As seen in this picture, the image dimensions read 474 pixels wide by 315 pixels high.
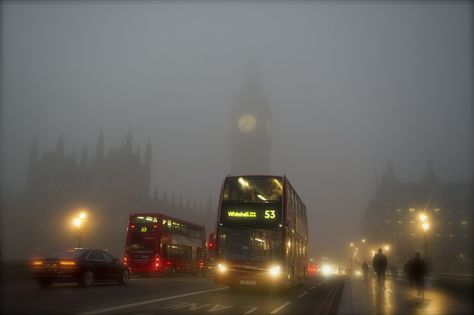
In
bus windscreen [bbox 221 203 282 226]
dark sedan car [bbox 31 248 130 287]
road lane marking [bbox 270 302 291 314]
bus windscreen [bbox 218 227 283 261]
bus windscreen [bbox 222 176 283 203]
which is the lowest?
road lane marking [bbox 270 302 291 314]

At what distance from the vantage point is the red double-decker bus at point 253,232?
1819 centimetres

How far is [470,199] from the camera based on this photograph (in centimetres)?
11081

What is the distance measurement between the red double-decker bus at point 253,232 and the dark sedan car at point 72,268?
5.03 meters

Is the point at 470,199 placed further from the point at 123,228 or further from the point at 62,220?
the point at 62,220

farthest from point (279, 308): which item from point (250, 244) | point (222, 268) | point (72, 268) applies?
point (72, 268)

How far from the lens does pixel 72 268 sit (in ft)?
59.8

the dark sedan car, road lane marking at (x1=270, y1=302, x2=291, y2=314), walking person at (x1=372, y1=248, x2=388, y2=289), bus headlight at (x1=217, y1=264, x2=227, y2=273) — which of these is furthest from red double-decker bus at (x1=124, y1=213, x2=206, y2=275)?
road lane marking at (x1=270, y1=302, x2=291, y2=314)

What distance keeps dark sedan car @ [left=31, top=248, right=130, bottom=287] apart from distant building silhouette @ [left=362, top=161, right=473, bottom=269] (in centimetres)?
7817

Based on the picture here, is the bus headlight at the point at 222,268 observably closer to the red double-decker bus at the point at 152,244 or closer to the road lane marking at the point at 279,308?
the road lane marking at the point at 279,308

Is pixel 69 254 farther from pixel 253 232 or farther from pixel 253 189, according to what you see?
pixel 253 189

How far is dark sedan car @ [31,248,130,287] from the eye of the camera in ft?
59.6

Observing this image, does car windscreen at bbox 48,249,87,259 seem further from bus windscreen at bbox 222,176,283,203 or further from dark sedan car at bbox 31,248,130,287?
bus windscreen at bbox 222,176,283,203

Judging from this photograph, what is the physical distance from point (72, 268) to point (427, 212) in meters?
109

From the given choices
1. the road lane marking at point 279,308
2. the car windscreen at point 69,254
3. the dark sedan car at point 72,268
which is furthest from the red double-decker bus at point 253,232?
the car windscreen at point 69,254
